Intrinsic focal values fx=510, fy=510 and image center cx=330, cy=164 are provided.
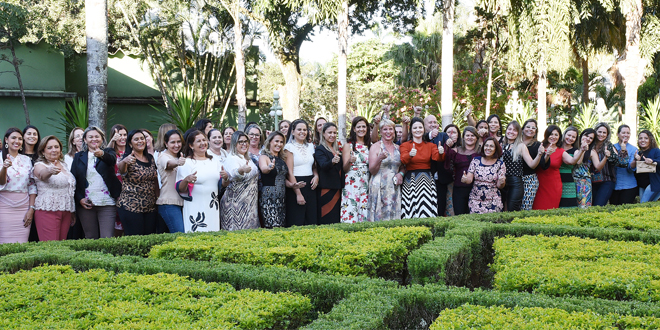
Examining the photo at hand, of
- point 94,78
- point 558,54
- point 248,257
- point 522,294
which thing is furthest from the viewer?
point 558,54

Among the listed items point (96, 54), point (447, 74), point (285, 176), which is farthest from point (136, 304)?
point (447, 74)

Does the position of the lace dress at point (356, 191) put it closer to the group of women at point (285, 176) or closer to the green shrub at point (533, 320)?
the group of women at point (285, 176)

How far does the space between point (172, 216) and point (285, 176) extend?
4.64 feet

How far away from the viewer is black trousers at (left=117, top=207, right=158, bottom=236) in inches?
219

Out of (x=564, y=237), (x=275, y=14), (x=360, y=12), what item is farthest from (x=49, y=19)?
(x=564, y=237)

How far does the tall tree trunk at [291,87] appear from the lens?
1916 cm

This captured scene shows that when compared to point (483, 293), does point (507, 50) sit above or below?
above

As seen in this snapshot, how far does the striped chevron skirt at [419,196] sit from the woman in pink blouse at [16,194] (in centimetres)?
438

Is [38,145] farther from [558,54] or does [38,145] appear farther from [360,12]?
[360,12]

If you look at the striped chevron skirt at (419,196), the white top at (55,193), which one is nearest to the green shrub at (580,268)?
the striped chevron skirt at (419,196)

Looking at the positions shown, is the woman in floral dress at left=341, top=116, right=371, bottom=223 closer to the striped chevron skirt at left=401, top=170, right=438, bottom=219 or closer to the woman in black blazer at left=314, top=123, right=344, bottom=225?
the woman in black blazer at left=314, top=123, right=344, bottom=225

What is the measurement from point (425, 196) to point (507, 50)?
15.1 m

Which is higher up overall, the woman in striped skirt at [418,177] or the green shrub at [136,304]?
the woman in striped skirt at [418,177]

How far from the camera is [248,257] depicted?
14.0ft
